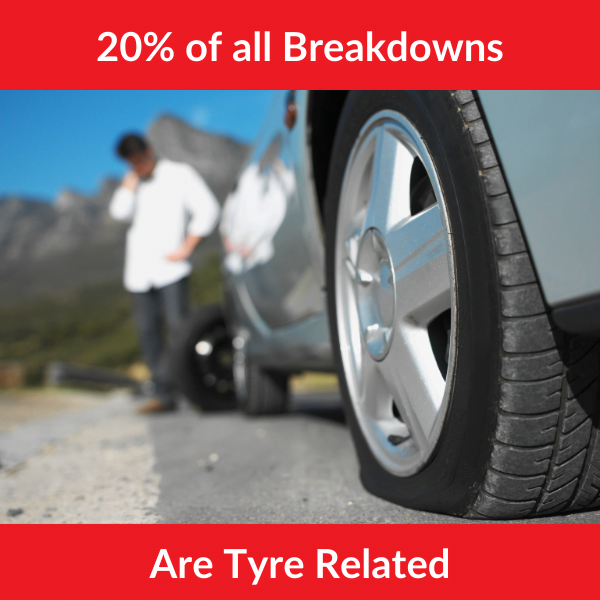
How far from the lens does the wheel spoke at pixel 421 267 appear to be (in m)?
1.21

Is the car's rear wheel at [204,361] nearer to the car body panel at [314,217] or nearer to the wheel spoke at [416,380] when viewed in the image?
the car body panel at [314,217]

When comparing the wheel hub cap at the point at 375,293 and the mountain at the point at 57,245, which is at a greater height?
the mountain at the point at 57,245

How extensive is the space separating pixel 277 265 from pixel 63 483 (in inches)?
41.6

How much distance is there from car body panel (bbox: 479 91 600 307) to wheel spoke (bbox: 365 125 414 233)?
1.29ft

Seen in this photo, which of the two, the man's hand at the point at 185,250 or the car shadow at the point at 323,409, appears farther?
the man's hand at the point at 185,250

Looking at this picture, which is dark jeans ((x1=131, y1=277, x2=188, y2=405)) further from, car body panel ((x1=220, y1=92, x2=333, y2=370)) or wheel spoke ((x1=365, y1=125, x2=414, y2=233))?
wheel spoke ((x1=365, y1=125, x2=414, y2=233))

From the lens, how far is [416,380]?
1.31 meters

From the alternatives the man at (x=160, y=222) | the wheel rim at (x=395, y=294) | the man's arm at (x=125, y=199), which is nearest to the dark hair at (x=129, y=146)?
the man at (x=160, y=222)

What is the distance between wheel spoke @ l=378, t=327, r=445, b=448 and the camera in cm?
127

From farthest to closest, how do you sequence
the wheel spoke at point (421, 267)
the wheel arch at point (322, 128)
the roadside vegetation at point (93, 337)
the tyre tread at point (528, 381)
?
1. the roadside vegetation at point (93, 337)
2. the wheel arch at point (322, 128)
3. the wheel spoke at point (421, 267)
4. the tyre tread at point (528, 381)

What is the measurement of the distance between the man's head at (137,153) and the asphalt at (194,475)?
1740 mm

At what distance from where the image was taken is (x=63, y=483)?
2.03 meters
